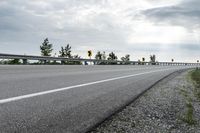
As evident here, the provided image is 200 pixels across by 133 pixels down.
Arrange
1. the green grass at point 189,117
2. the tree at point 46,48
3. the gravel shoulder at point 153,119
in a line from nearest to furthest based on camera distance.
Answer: the gravel shoulder at point 153,119 → the green grass at point 189,117 → the tree at point 46,48

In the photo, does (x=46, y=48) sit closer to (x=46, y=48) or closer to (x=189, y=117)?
(x=46, y=48)

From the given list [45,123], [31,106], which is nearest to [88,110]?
[31,106]

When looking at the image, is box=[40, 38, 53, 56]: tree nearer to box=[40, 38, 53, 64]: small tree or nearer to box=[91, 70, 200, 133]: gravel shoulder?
box=[40, 38, 53, 64]: small tree

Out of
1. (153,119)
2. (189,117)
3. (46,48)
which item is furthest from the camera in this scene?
(46,48)

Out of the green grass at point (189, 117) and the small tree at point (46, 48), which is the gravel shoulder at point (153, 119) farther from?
the small tree at point (46, 48)

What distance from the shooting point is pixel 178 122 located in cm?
604

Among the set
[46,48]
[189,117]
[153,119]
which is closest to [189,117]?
[189,117]

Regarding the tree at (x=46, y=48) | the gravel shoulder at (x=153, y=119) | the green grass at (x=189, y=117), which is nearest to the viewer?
the gravel shoulder at (x=153, y=119)

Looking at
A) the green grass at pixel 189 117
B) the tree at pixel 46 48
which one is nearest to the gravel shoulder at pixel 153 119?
the green grass at pixel 189 117

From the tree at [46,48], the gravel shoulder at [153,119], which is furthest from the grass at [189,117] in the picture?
the tree at [46,48]

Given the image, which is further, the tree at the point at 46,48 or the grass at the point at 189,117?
the tree at the point at 46,48

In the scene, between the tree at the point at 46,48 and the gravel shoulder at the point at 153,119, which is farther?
the tree at the point at 46,48

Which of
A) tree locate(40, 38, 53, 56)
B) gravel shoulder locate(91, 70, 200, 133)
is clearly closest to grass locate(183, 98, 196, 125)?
gravel shoulder locate(91, 70, 200, 133)

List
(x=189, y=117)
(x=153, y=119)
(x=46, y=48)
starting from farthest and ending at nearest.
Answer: (x=46, y=48) → (x=189, y=117) → (x=153, y=119)
